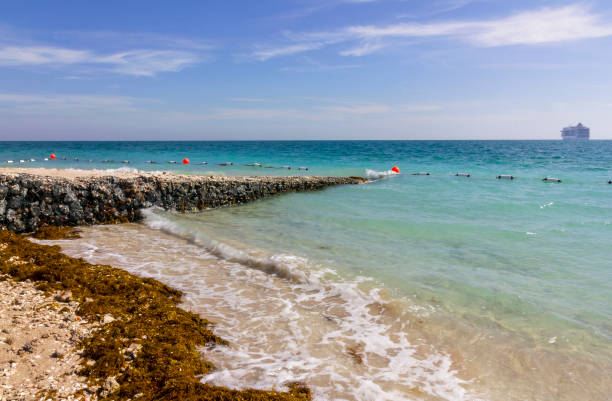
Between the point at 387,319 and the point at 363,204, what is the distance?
10650mm

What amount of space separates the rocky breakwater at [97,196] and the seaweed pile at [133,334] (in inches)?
142

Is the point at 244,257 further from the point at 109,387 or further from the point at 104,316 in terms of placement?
the point at 109,387

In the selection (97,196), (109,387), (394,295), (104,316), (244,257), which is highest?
(97,196)

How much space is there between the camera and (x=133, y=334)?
13.6 feet

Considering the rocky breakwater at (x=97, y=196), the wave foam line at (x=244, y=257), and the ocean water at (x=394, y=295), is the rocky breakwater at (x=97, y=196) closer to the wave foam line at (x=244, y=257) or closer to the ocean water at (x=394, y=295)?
the ocean water at (x=394, y=295)

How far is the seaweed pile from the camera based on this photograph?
3.35 metres

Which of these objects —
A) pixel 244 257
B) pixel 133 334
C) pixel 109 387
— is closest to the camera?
pixel 109 387

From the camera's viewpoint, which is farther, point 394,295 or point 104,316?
point 394,295

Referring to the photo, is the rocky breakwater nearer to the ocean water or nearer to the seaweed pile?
the ocean water

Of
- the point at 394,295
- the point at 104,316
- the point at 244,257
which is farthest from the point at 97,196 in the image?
the point at 394,295

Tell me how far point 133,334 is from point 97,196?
859 cm

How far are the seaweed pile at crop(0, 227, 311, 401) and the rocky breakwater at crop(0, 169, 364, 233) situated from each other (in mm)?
3614

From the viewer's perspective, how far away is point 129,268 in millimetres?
7117

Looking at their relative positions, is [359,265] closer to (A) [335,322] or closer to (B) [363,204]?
(A) [335,322]
